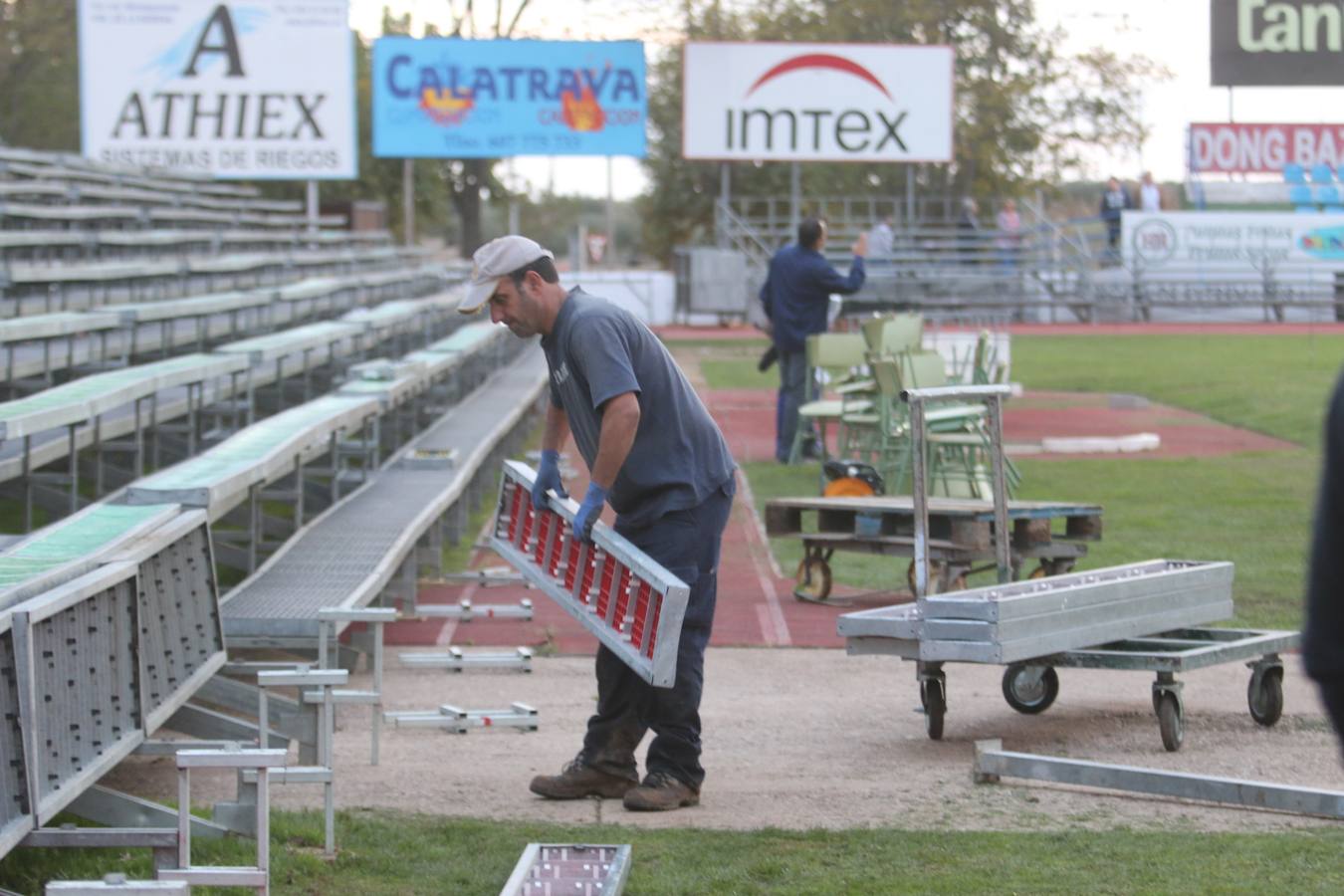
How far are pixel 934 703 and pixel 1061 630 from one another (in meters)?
0.59

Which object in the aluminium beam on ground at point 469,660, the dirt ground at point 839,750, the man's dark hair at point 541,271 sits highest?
the man's dark hair at point 541,271

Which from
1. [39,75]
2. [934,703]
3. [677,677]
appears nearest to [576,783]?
[677,677]

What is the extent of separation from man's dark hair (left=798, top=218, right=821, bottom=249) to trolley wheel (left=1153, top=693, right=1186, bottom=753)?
9.24m

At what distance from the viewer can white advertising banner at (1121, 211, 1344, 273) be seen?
43156 millimetres

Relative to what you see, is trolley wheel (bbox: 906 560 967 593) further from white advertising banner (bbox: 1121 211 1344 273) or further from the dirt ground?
white advertising banner (bbox: 1121 211 1344 273)

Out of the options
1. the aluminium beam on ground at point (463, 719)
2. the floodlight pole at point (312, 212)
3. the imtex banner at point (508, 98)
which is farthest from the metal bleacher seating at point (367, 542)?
the imtex banner at point (508, 98)

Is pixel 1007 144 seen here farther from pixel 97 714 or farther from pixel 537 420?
pixel 97 714

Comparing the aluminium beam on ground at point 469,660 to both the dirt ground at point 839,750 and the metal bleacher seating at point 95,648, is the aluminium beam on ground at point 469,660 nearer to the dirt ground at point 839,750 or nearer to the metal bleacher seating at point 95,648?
the dirt ground at point 839,750

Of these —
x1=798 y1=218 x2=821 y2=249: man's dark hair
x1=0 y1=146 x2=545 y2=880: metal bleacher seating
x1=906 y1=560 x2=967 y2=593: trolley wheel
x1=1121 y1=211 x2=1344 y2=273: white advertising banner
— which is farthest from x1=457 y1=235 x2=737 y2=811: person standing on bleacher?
x1=1121 y1=211 x2=1344 y2=273: white advertising banner

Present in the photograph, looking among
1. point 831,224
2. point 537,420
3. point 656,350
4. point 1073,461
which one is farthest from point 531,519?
point 831,224

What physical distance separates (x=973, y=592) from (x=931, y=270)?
33.2 m

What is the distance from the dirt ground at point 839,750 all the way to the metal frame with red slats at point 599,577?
1.98 feet

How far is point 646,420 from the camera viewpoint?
6484mm

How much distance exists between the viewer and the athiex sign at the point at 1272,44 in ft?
64.7
